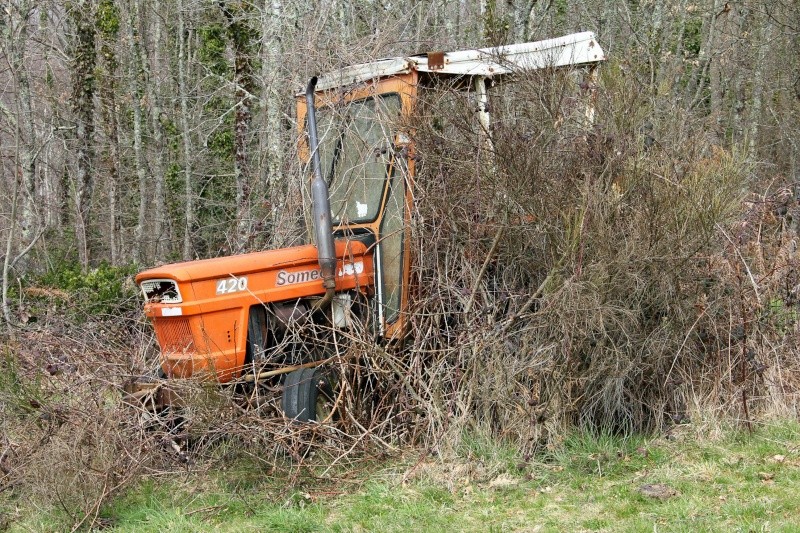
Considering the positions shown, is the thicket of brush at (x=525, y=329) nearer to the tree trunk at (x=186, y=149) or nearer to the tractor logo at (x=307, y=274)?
the tractor logo at (x=307, y=274)

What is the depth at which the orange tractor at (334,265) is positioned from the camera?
6383 mm

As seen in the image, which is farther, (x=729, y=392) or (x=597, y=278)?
(x=729, y=392)

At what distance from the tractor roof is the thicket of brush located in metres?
0.21

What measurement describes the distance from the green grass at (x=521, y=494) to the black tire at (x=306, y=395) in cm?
56

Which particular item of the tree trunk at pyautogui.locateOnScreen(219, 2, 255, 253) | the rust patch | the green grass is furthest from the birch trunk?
the green grass

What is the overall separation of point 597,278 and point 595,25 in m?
13.7

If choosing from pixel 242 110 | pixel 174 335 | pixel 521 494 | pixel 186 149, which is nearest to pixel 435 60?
pixel 174 335

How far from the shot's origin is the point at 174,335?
6484mm

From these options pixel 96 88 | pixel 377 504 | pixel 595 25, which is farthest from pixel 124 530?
pixel 595 25

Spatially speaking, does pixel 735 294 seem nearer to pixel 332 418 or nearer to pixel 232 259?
pixel 332 418

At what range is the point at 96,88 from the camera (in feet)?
56.7

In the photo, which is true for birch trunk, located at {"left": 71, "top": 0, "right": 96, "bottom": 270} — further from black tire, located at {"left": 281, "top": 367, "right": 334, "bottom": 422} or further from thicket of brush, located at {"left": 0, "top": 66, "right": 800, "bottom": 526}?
black tire, located at {"left": 281, "top": 367, "right": 334, "bottom": 422}

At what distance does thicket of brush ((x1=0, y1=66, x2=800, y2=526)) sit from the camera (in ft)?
20.2

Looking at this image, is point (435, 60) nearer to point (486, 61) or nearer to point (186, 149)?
point (486, 61)
